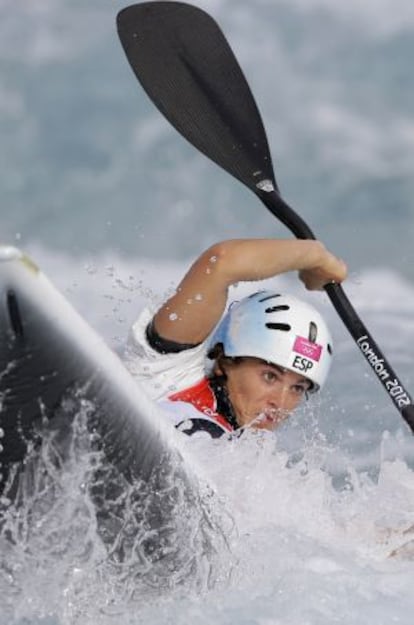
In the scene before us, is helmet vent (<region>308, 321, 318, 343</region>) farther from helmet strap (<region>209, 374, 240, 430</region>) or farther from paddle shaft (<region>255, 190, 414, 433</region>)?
paddle shaft (<region>255, 190, 414, 433</region>)

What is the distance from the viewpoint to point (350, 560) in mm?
3562

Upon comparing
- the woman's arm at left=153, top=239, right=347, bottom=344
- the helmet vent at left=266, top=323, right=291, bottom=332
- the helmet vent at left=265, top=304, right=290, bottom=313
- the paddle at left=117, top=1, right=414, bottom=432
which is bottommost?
the helmet vent at left=266, top=323, right=291, bottom=332

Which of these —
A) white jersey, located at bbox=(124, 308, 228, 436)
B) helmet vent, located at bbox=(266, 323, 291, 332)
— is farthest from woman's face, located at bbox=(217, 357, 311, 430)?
white jersey, located at bbox=(124, 308, 228, 436)

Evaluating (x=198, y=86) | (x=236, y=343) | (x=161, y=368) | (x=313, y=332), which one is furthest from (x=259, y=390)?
(x=198, y=86)

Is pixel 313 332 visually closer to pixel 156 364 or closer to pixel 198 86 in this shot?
pixel 156 364

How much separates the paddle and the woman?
1.02 metres

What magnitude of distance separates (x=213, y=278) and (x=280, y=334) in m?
0.76

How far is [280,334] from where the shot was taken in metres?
4.47

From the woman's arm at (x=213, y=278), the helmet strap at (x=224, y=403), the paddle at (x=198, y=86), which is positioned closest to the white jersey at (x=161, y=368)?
the woman's arm at (x=213, y=278)

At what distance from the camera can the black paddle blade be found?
18.3 ft

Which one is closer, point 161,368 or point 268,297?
point 161,368

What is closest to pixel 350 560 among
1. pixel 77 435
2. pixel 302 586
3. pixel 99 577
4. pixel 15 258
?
pixel 302 586

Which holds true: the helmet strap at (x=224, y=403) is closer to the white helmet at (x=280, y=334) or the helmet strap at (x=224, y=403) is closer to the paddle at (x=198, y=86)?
the white helmet at (x=280, y=334)

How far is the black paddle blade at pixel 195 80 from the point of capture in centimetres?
558
